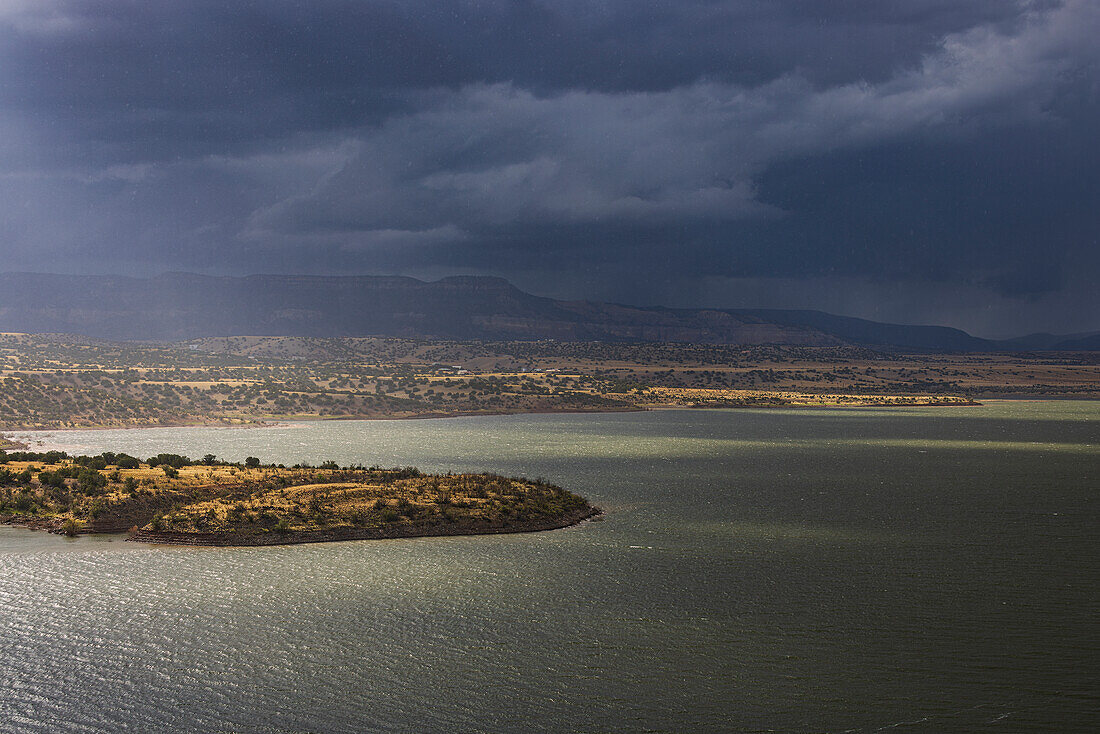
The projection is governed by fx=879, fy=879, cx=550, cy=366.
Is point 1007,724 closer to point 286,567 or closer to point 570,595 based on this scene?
point 570,595

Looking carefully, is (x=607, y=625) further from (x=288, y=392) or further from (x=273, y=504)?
(x=288, y=392)

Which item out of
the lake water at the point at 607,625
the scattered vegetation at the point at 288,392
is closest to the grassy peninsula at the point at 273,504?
the lake water at the point at 607,625

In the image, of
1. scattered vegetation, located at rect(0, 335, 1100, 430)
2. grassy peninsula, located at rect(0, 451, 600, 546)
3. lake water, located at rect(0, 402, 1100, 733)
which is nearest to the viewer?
lake water, located at rect(0, 402, 1100, 733)

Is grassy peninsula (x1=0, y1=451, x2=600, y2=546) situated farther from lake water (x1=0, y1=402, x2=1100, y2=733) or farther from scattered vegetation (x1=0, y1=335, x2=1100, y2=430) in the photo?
scattered vegetation (x1=0, y1=335, x2=1100, y2=430)

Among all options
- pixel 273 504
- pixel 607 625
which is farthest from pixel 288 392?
pixel 607 625

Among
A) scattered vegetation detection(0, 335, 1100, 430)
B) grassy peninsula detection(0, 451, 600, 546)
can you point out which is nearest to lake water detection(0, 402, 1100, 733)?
grassy peninsula detection(0, 451, 600, 546)

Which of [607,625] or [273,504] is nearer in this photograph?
[607,625]

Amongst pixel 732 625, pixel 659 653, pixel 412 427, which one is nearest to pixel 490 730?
pixel 659 653
